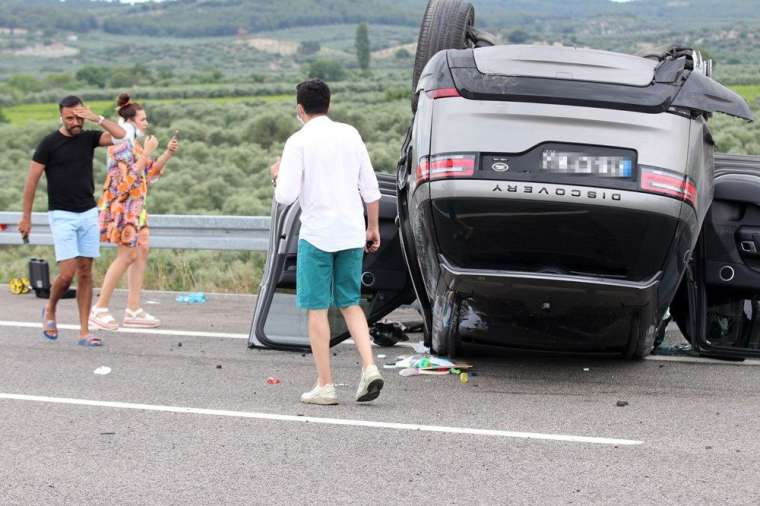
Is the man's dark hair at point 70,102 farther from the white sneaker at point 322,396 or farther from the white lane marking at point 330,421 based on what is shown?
the white sneaker at point 322,396

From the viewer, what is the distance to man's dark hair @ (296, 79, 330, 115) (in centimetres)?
705

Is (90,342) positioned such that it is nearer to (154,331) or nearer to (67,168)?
(154,331)

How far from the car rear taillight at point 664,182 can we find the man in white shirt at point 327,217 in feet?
4.83

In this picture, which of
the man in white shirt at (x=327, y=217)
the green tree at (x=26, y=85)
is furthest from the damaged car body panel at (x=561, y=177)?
the green tree at (x=26, y=85)

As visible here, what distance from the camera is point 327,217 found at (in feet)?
22.8

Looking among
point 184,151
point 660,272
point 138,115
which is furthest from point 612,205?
point 184,151

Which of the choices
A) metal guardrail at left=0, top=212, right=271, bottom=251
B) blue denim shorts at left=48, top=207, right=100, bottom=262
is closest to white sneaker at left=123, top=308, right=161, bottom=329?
blue denim shorts at left=48, top=207, right=100, bottom=262

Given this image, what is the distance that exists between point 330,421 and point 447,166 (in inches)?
59.3

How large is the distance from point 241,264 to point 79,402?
293 inches

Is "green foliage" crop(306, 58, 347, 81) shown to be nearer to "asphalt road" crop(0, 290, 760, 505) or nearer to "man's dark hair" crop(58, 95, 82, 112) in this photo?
"man's dark hair" crop(58, 95, 82, 112)

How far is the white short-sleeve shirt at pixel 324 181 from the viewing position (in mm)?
6926

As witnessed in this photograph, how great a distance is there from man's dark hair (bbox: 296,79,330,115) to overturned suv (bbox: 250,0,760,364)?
581 mm

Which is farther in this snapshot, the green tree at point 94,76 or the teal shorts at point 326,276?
the green tree at point 94,76

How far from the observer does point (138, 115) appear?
10070 mm
